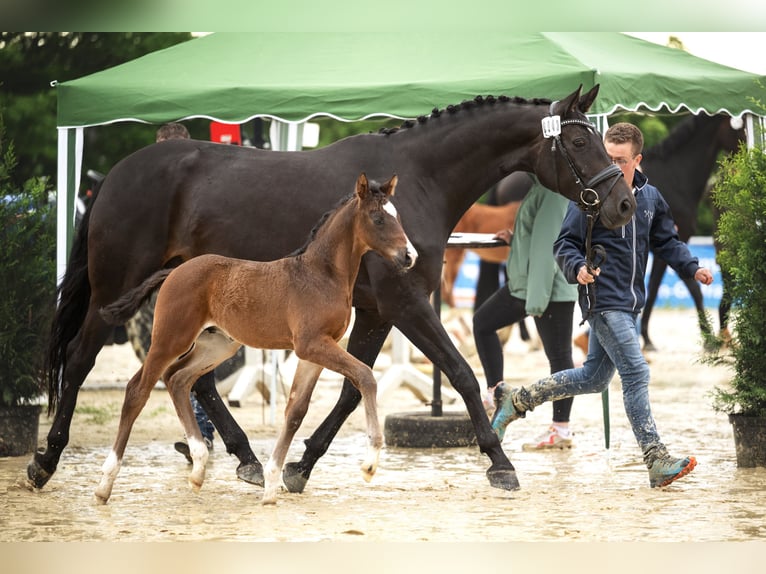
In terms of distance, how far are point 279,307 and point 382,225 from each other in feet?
2.32

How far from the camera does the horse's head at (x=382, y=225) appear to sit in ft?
18.3

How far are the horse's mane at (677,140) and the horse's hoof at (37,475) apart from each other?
806 centimetres

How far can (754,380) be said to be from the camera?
7262 mm

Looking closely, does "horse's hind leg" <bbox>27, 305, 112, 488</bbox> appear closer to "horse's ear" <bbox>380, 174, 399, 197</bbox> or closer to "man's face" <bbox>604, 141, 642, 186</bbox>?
"horse's ear" <bbox>380, 174, 399, 197</bbox>

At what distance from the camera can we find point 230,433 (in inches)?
266

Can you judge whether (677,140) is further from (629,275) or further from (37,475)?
(37,475)

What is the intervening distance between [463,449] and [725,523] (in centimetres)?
305

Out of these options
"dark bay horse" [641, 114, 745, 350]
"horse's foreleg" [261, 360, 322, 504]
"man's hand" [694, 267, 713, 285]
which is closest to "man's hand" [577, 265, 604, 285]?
"man's hand" [694, 267, 713, 285]

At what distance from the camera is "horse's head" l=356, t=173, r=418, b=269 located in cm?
557

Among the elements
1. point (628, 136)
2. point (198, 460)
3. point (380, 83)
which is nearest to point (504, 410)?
point (628, 136)

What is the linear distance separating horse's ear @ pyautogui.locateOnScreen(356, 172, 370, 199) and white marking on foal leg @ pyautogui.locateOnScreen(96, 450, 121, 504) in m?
1.87

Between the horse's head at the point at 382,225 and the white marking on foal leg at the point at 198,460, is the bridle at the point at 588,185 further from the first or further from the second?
the white marking on foal leg at the point at 198,460

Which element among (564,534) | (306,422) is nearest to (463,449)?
(306,422)
